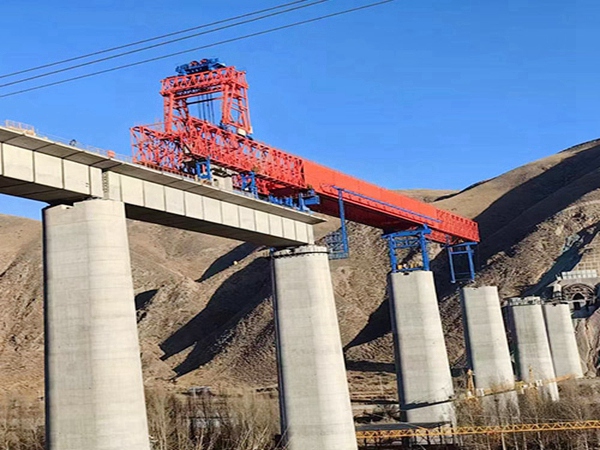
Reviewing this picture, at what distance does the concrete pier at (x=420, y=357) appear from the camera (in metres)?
52.6

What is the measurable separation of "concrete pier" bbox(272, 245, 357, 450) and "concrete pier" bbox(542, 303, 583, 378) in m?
48.3

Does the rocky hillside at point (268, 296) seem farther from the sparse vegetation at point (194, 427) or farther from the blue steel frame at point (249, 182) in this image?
the blue steel frame at point (249, 182)

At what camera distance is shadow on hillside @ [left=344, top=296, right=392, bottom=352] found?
347 feet

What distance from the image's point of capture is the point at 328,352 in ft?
126

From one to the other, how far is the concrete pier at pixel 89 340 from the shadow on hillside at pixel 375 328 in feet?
265

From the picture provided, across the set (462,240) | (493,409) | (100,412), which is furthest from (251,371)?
(100,412)

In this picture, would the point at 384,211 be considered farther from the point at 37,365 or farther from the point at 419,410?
the point at 37,365

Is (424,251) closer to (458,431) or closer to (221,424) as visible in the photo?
(458,431)

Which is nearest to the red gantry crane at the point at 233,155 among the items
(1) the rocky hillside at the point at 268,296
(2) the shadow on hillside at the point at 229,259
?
(1) the rocky hillside at the point at 268,296

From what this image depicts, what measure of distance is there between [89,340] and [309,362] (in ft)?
49.2

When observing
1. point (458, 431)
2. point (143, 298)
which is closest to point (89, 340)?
point (458, 431)

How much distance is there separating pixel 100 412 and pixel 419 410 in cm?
3216

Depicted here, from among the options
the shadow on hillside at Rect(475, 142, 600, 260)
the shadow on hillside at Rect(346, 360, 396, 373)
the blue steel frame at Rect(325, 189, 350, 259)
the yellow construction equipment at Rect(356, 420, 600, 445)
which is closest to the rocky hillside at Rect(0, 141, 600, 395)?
the shadow on hillside at Rect(346, 360, 396, 373)

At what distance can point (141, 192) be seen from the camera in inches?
1206
